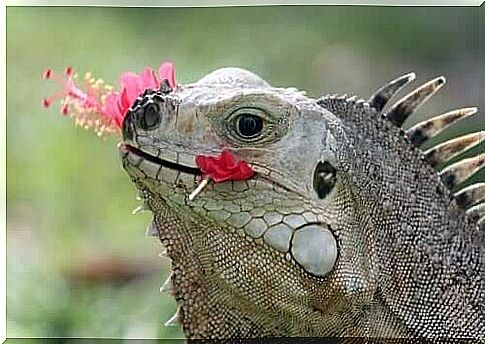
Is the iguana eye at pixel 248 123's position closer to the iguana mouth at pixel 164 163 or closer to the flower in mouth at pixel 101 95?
the iguana mouth at pixel 164 163

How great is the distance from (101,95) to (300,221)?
81 centimetres

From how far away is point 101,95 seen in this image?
104 inches

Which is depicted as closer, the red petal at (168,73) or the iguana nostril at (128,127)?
the iguana nostril at (128,127)

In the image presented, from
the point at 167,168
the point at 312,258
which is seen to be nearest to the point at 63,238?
the point at 167,168

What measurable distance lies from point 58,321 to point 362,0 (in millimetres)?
1389

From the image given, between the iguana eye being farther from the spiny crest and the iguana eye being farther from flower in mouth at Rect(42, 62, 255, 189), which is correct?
the spiny crest

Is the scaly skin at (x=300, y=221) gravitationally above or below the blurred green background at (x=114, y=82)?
below

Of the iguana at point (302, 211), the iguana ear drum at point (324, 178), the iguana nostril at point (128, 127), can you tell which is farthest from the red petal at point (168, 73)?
the iguana ear drum at point (324, 178)

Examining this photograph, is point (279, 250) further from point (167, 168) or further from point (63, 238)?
point (63, 238)

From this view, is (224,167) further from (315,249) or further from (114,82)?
(114,82)

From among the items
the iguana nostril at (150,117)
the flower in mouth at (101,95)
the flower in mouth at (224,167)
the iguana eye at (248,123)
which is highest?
the flower in mouth at (101,95)

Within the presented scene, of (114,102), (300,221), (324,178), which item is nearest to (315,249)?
(300,221)

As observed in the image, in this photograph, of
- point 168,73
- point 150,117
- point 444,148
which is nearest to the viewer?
point 150,117

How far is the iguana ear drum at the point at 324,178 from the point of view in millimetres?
2201
